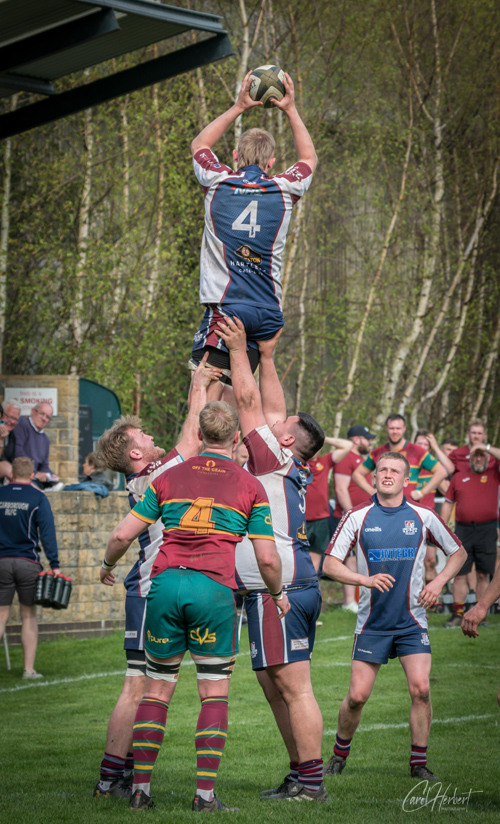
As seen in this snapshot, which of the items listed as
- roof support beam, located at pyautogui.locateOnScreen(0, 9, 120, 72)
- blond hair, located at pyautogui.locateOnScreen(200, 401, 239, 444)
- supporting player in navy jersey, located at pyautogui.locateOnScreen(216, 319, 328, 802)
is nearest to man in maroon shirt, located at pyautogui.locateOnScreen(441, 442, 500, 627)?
roof support beam, located at pyautogui.locateOnScreen(0, 9, 120, 72)

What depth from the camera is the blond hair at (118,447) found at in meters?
5.89

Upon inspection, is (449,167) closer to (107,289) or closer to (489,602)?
(107,289)

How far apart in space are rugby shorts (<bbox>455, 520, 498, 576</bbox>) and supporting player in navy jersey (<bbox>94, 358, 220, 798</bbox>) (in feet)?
26.9

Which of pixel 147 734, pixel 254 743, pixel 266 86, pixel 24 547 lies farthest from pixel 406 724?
pixel 266 86

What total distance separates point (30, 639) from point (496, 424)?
68.9 ft

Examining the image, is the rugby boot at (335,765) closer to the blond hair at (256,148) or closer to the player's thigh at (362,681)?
the player's thigh at (362,681)

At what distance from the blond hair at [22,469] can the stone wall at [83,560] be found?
6.69 ft

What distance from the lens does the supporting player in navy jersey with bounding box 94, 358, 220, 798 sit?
5539mm

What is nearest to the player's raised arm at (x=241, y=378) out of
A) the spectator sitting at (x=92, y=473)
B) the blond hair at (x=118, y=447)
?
the blond hair at (x=118, y=447)

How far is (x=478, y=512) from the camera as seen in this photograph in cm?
1305

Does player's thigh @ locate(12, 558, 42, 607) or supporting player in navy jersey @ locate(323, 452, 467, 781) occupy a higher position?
supporting player in navy jersey @ locate(323, 452, 467, 781)

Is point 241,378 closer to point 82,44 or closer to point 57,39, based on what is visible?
point 82,44

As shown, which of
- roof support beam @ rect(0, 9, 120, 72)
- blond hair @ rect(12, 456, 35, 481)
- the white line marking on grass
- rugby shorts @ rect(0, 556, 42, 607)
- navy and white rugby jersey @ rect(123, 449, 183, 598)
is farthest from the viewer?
blond hair @ rect(12, 456, 35, 481)

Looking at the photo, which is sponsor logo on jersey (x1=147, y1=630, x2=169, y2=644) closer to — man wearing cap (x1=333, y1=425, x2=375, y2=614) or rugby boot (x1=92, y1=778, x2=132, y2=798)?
rugby boot (x1=92, y1=778, x2=132, y2=798)
